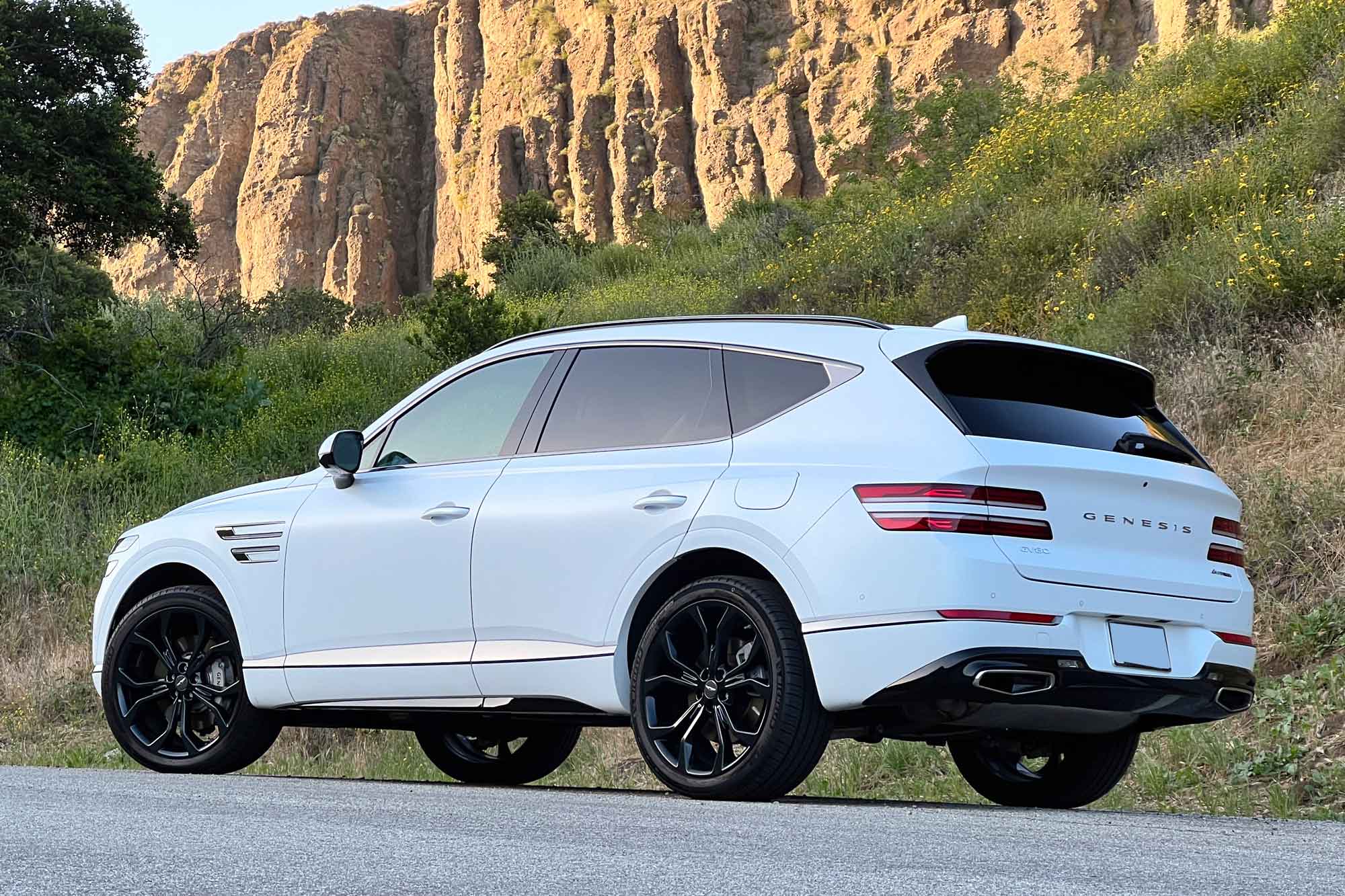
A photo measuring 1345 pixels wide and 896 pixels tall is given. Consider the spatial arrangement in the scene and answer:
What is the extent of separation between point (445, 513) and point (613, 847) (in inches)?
105

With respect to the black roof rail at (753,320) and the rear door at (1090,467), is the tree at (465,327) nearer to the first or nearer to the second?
the black roof rail at (753,320)

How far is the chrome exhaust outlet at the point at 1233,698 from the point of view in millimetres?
6246

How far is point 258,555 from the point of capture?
7.88 metres

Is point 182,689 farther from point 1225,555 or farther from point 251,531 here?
point 1225,555

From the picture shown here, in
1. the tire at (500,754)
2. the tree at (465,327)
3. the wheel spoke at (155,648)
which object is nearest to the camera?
the wheel spoke at (155,648)

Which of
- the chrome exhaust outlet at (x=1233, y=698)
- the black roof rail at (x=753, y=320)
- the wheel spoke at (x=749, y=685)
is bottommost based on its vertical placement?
the chrome exhaust outlet at (x=1233, y=698)

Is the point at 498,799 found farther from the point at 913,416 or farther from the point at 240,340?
the point at 240,340

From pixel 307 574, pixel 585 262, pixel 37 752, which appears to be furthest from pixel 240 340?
pixel 307 574

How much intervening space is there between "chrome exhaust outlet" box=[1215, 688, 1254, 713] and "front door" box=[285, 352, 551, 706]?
293 centimetres

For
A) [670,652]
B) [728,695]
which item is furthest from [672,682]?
[728,695]

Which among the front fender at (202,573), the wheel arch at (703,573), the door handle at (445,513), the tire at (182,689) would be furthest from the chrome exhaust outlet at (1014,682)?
the tire at (182,689)

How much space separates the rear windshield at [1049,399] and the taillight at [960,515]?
0.30 m

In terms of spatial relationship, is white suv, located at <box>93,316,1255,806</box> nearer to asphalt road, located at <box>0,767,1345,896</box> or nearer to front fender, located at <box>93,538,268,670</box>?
front fender, located at <box>93,538,268,670</box>

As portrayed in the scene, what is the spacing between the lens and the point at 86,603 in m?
15.2
